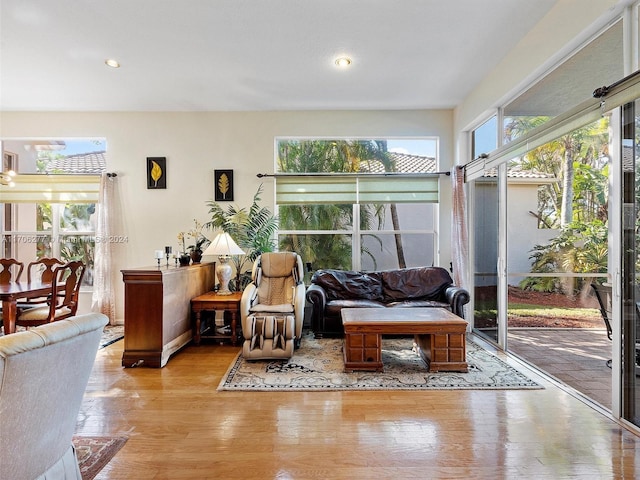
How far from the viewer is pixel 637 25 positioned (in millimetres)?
2131

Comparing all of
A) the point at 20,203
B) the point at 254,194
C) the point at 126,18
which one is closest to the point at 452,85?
the point at 254,194

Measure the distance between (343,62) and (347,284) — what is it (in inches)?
107

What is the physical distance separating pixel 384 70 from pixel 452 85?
1007 mm

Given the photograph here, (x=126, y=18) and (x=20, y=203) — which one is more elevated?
(x=126, y=18)

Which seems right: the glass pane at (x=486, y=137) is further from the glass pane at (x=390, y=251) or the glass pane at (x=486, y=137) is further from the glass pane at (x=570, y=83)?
the glass pane at (x=390, y=251)

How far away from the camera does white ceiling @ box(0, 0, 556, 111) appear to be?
109 inches

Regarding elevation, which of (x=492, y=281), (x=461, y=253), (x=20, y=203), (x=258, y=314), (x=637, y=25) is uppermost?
(x=637, y=25)

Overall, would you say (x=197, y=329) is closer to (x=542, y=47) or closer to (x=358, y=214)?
(x=358, y=214)

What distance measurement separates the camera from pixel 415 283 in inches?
181

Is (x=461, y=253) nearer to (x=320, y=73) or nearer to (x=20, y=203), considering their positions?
(x=320, y=73)

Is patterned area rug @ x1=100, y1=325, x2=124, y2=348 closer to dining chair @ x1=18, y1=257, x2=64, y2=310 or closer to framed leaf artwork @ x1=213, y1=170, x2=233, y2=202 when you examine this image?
dining chair @ x1=18, y1=257, x2=64, y2=310

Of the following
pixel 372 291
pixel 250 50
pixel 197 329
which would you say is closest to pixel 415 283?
pixel 372 291

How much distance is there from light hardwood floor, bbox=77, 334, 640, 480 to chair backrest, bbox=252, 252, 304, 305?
1.45 m

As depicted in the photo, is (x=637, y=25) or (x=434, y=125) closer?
(x=637, y=25)
